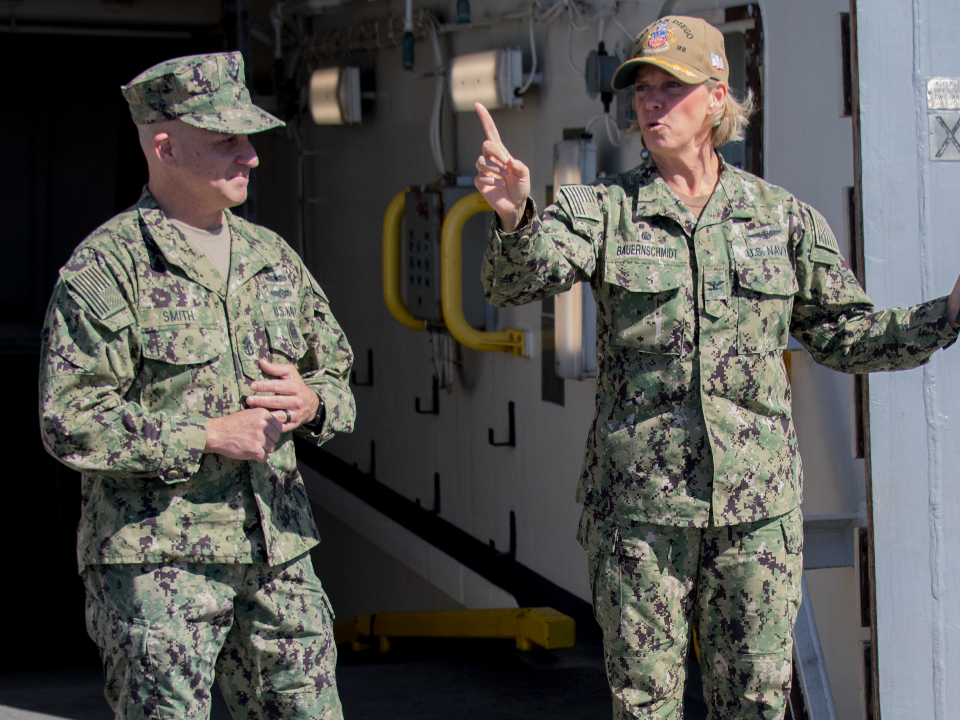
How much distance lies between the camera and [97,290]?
1.97 meters

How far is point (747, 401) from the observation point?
2.15 meters

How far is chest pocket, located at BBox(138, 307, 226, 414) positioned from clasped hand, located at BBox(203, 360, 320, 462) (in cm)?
8

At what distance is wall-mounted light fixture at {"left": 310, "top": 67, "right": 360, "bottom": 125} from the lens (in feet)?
21.9

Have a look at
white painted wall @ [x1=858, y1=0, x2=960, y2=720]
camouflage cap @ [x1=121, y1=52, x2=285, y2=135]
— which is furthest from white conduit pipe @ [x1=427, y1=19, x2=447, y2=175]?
camouflage cap @ [x1=121, y1=52, x2=285, y2=135]

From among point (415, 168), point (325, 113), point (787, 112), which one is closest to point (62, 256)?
point (325, 113)

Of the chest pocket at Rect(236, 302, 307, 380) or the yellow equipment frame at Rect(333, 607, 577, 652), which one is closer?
the chest pocket at Rect(236, 302, 307, 380)

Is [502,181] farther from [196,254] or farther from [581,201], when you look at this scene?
[196,254]

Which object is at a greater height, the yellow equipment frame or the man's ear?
the man's ear

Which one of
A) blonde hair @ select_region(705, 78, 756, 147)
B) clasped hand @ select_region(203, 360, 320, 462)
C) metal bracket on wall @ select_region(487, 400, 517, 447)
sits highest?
blonde hair @ select_region(705, 78, 756, 147)

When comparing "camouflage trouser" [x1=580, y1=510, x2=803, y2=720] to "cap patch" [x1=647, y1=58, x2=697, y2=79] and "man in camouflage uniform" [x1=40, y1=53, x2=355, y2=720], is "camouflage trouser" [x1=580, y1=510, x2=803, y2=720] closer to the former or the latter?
"man in camouflage uniform" [x1=40, y1=53, x2=355, y2=720]

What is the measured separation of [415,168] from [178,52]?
244 cm

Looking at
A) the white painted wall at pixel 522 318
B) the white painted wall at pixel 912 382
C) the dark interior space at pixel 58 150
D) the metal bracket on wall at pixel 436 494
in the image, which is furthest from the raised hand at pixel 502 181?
the dark interior space at pixel 58 150

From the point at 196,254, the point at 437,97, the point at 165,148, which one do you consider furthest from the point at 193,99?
the point at 437,97

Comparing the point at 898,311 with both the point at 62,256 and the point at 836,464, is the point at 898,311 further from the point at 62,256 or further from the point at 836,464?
the point at 62,256
